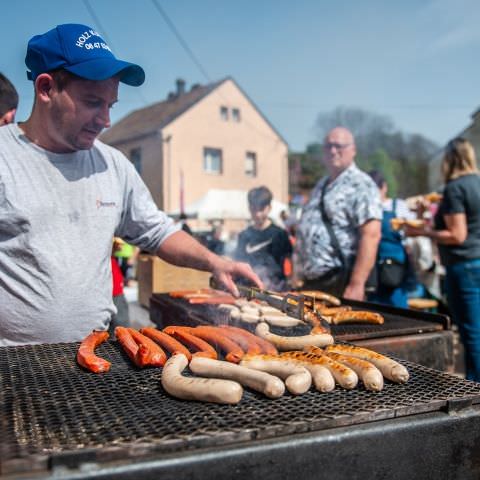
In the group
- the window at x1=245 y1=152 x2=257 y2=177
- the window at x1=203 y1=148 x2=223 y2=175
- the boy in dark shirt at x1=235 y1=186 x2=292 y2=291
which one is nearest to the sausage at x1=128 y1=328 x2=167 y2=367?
the boy in dark shirt at x1=235 y1=186 x2=292 y2=291

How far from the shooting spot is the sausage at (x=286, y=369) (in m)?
1.60

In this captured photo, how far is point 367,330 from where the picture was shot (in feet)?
9.48


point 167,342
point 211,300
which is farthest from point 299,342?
point 211,300

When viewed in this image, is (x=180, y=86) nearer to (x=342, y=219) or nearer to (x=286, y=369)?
(x=342, y=219)

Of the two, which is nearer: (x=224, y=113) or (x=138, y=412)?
(x=138, y=412)

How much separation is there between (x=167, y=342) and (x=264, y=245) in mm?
3735

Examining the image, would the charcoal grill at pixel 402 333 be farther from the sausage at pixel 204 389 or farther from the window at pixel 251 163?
the window at pixel 251 163

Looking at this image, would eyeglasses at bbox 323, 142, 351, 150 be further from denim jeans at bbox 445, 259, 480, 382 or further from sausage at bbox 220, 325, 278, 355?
sausage at bbox 220, 325, 278, 355

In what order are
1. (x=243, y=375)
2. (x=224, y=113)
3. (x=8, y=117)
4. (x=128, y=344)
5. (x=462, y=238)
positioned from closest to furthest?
1. (x=243, y=375)
2. (x=128, y=344)
3. (x=8, y=117)
4. (x=462, y=238)
5. (x=224, y=113)

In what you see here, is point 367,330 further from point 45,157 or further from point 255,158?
point 255,158

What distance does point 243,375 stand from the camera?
1.64 metres

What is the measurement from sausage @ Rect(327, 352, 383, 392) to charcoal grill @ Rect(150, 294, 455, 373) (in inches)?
28.8

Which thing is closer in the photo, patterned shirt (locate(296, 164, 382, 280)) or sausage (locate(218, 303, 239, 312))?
sausage (locate(218, 303, 239, 312))

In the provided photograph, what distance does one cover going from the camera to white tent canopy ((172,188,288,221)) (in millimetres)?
16886
